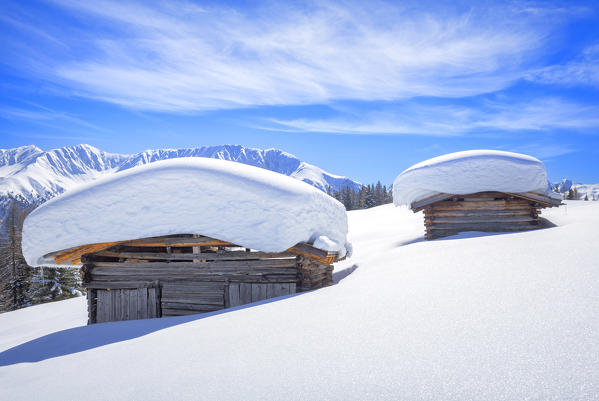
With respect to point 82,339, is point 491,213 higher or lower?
higher

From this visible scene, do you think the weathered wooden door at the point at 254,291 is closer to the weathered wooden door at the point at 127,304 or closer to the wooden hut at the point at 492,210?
the weathered wooden door at the point at 127,304

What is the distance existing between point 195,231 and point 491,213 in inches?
474

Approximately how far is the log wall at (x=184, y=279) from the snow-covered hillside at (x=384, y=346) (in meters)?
2.37

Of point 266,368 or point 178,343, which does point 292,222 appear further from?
point 266,368

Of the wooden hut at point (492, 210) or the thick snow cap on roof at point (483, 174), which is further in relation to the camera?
the wooden hut at point (492, 210)

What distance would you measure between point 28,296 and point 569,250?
3224 centimetres

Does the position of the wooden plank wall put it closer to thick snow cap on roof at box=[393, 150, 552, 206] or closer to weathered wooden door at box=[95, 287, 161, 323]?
thick snow cap on roof at box=[393, 150, 552, 206]

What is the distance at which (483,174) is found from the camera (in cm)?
1330

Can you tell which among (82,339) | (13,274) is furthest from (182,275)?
(13,274)

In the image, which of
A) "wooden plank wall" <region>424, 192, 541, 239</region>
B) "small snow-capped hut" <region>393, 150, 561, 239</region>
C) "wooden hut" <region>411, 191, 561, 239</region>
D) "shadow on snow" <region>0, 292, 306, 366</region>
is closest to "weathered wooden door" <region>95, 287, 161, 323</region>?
"shadow on snow" <region>0, 292, 306, 366</region>

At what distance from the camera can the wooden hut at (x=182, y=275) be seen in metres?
8.52

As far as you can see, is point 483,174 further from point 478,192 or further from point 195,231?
point 195,231

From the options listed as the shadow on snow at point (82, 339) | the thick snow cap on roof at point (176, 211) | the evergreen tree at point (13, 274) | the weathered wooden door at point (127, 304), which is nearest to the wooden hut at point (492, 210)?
the thick snow cap on roof at point (176, 211)

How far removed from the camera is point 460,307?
12.9ft
